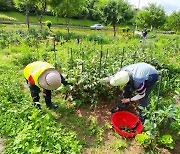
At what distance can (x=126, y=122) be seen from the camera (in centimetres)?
358

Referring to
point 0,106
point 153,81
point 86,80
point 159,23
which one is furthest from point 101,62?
point 159,23

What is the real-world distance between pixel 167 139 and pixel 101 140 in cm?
87

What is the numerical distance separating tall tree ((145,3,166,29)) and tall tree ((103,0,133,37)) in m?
5.11

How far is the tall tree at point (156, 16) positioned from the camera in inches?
877

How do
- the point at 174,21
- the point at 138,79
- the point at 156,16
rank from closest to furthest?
the point at 138,79
the point at 174,21
the point at 156,16

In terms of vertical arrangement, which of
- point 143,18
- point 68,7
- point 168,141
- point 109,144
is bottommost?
point 109,144

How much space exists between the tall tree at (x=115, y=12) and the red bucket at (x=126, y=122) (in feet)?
48.7

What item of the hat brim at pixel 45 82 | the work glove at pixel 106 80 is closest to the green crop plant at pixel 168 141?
the work glove at pixel 106 80

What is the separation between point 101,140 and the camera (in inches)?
124

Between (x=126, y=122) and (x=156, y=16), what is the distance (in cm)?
2068

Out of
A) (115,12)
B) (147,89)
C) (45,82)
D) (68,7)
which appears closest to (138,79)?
(147,89)

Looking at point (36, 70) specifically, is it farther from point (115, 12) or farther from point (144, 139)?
point (115, 12)

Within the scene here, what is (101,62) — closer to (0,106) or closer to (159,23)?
(0,106)

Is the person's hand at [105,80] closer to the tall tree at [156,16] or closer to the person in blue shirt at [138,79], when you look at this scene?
the person in blue shirt at [138,79]
